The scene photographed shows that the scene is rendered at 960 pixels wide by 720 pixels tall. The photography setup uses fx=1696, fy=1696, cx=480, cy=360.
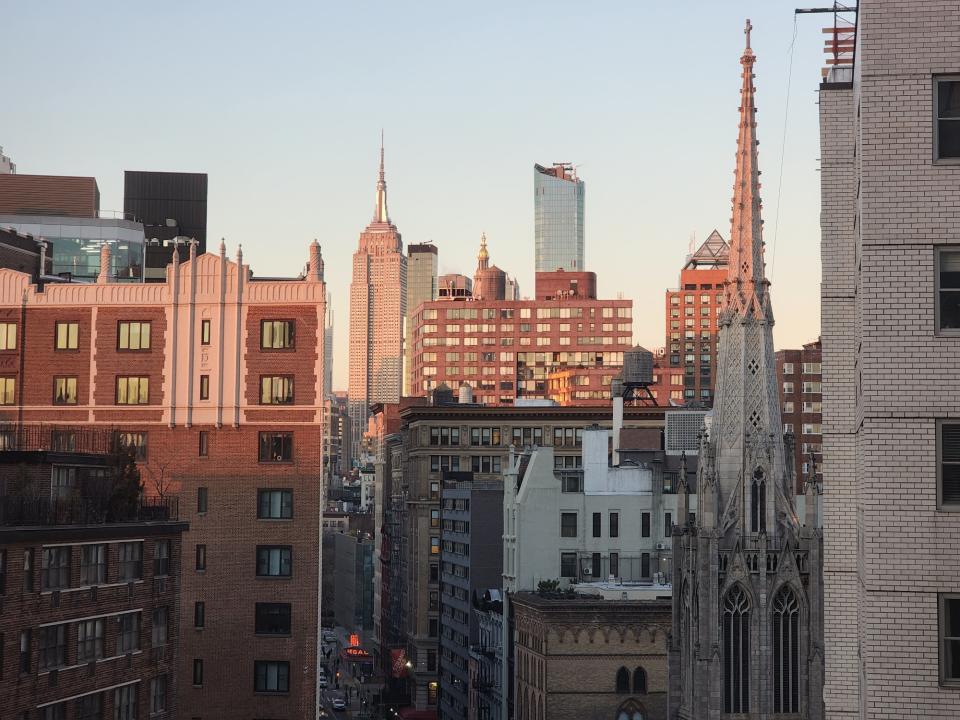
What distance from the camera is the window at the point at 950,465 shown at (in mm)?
21812

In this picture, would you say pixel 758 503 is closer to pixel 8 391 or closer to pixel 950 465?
pixel 8 391

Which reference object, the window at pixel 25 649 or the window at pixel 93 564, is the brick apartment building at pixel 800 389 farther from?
the window at pixel 25 649

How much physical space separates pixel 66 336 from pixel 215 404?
27.0ft

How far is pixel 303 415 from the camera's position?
268 feet

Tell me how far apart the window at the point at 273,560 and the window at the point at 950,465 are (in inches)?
2324

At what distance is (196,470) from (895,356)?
62088 millimetres

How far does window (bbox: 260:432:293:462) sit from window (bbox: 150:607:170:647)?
66.0ft

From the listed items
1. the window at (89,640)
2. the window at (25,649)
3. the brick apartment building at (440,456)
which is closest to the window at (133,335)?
the window at (89,640)

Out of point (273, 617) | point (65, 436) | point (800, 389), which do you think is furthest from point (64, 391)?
point (800, 389)

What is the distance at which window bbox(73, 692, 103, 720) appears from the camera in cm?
5362

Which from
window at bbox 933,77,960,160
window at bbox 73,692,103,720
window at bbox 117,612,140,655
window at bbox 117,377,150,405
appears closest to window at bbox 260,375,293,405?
window at bbox 117,377,150,405

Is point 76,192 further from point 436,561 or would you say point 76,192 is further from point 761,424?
point 436,561

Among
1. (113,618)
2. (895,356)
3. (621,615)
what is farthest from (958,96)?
(621,615)

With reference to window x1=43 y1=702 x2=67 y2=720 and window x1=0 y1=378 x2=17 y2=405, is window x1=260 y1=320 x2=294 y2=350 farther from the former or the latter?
window x1=43 y1=702 x2=67 y2=720
